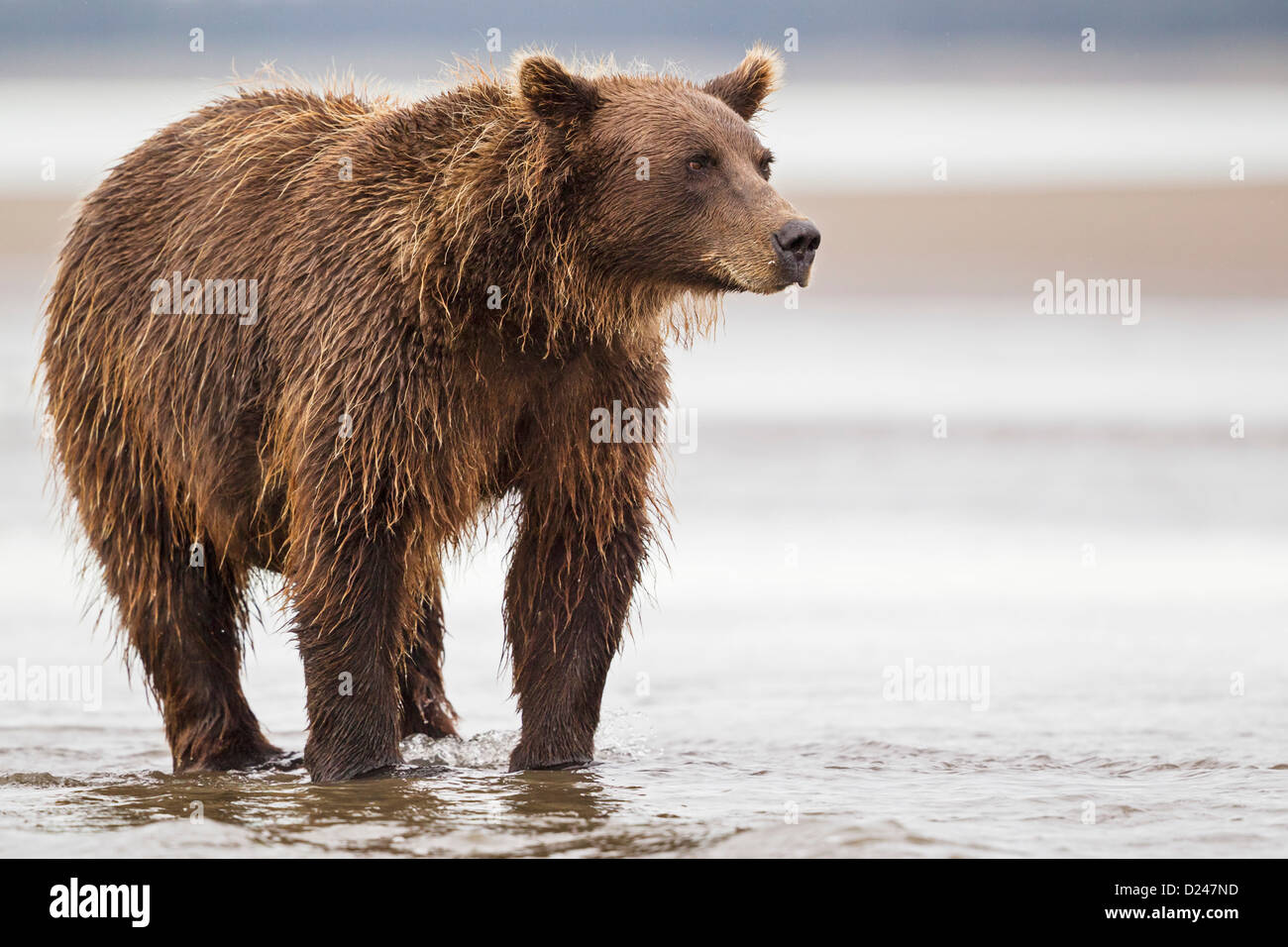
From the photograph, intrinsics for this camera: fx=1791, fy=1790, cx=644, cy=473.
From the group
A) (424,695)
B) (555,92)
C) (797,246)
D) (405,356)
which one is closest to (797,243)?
(797,246)

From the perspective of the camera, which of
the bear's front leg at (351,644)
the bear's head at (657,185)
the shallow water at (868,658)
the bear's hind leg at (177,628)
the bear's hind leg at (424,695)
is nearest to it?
the shallow water at (868,658)

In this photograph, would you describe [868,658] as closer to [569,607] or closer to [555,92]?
[569,607]

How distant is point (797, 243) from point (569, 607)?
6.59 feet

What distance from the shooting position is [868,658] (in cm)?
1147

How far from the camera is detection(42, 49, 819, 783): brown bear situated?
7.69 m

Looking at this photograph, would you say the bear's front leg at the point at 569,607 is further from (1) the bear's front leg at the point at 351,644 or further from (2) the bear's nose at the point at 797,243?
(2) the bear's nose at the point at 797,243

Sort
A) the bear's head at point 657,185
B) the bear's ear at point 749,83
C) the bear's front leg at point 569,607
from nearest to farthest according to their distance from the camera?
the bear's head at point 657,185, the bear's front leg at point 569,607, the bear's ear at point 749,83

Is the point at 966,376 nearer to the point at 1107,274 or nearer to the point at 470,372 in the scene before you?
the point at 1107,274

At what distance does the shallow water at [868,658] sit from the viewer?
23.1 feet

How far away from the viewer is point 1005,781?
8039mm

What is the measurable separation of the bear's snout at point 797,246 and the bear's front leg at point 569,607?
1.31m

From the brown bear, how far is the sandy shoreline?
22.7m

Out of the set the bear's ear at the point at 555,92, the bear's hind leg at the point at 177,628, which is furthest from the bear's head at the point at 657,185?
the bear's hind leg at the point at 177,628

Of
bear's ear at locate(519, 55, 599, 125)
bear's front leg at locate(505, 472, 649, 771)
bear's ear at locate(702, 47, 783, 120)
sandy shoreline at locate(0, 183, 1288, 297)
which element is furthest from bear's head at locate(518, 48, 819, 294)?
sandy shoreline at locate(0, 183, 1288, 297)
